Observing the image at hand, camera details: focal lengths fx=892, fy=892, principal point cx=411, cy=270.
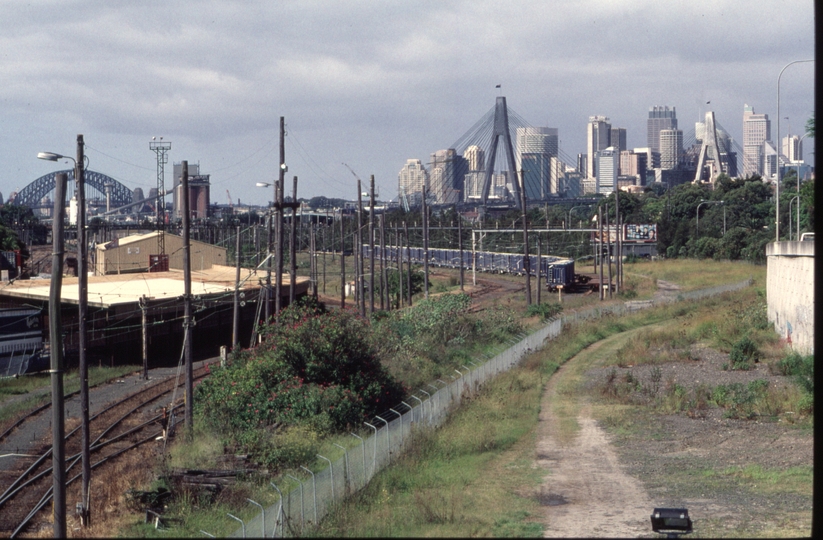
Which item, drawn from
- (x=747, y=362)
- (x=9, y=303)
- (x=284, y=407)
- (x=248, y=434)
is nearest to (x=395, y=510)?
(x=248, y=434)

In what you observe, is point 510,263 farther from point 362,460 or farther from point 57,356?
point 57,356

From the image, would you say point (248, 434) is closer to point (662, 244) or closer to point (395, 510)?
point (395, 510)

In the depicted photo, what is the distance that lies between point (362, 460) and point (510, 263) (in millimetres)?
70826

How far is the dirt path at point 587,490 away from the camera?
13.3 metres

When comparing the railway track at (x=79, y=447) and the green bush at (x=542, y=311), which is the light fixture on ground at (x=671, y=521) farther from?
the green bush at (x=542, y=311)

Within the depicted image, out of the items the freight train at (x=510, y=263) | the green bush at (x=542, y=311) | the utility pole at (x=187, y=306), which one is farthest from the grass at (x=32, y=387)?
the freight train at (x=510, y=263)

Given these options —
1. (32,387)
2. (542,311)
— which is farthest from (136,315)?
(542,311)

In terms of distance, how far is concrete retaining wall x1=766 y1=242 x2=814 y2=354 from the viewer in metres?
29.1

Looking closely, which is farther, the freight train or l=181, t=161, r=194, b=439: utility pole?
the freight train

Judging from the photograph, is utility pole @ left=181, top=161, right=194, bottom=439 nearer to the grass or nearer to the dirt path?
the grass

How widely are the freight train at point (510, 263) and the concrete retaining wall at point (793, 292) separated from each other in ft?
92.7

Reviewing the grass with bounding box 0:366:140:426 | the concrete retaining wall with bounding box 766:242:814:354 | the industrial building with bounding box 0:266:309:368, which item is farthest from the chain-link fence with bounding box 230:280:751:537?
the grass with bounding box 0:366:140:426

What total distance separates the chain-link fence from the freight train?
1385 inches

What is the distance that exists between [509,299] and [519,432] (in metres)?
38.2
